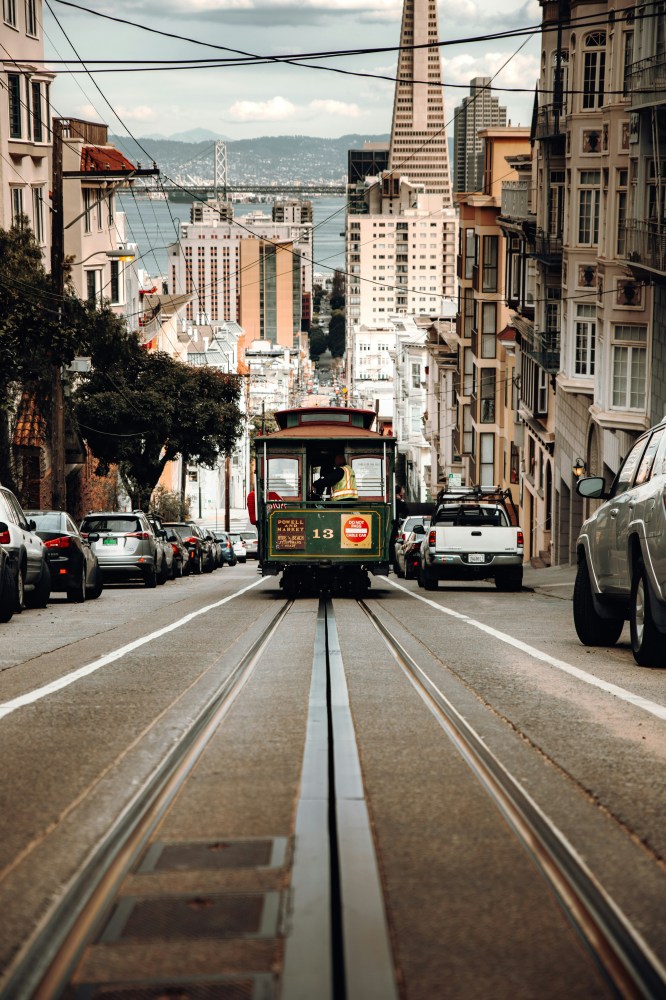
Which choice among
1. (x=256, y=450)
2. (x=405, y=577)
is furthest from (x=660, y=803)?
(x=405, y=577)

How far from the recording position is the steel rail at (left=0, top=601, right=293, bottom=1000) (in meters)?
4.15

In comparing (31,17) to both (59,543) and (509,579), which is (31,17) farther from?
(59,543)

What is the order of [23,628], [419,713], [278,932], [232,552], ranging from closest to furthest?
1. [278,932]
2. [419,713]
3. [23,628]
4. [232,552]

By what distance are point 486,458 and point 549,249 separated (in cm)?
2279

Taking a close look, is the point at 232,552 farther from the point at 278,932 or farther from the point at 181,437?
the point at 278,932

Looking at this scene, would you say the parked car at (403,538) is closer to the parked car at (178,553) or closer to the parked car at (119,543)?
the parked car at (178,553)

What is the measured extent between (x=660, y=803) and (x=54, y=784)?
2.98 m

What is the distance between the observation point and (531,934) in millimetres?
4547

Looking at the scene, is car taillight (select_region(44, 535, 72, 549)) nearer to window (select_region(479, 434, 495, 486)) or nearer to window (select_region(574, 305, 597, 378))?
window (select_region(574, 305, 597, 378))

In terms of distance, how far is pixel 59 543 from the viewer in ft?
74.1

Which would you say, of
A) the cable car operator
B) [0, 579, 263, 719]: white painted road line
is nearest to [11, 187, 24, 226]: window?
the cable car operator

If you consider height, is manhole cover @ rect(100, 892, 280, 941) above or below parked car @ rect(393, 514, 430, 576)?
below

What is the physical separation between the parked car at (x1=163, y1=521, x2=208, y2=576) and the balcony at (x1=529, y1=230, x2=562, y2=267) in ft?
47.2

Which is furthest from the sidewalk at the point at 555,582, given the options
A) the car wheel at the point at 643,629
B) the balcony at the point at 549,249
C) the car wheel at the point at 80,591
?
the car wheel at the point at 643,629
